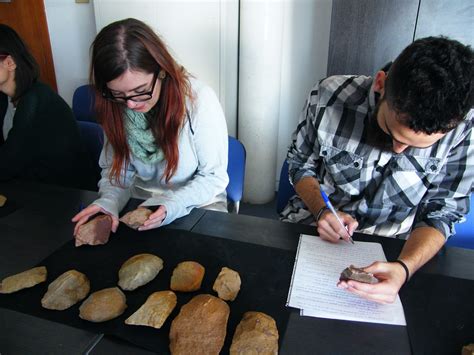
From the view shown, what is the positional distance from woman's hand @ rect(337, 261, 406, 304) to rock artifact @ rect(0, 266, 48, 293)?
2.33ft

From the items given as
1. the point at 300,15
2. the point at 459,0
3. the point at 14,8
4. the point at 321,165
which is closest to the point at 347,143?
the point at 321,165

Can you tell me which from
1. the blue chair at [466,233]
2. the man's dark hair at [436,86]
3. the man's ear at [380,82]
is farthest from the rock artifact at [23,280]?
the blue chair at [466,233]

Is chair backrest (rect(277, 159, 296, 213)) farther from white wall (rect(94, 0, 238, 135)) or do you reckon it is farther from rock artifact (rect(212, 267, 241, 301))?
white wall (rect(94, 0, 238, 135))

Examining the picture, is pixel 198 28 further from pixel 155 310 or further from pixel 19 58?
pixel 155 310

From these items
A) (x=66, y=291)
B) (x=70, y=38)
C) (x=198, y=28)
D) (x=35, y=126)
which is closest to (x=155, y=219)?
(x=66, y=291)

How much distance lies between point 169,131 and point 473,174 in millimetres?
971

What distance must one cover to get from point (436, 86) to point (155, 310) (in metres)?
0.76

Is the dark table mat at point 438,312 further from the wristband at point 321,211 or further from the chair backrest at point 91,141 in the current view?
the chair backrest at point 91,141

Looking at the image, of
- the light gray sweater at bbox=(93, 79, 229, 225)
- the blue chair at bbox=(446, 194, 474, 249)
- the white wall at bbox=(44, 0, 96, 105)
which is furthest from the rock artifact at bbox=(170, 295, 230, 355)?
the white wall at bbox=(44, 0, 96, 105)

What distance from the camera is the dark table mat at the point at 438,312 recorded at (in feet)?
2.39

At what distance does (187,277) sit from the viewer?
0.87 metres

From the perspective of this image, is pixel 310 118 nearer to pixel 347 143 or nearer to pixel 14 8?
pixel 347 143

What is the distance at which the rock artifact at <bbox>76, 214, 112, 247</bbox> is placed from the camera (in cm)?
102

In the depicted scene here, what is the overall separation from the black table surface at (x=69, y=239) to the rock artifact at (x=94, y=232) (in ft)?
0.20
